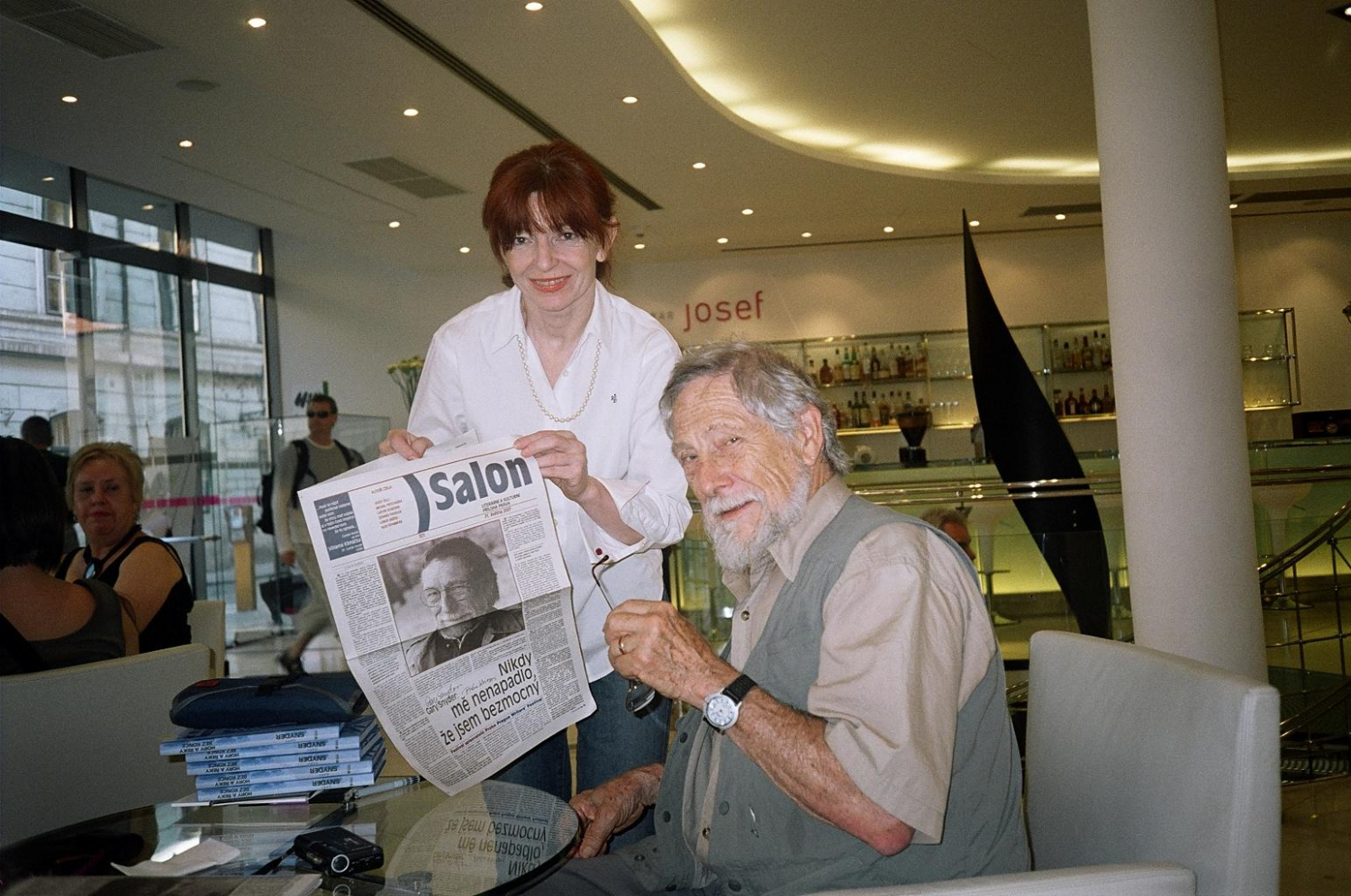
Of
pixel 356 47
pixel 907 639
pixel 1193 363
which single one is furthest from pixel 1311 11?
pixel 907 639

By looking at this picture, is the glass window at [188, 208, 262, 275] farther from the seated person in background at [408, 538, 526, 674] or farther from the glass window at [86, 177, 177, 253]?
the seated person in background at [408, 538, 526, 674]

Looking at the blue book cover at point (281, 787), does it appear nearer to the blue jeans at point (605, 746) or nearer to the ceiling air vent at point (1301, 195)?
the blue jeans at point (605, 746)

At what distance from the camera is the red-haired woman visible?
1861mm

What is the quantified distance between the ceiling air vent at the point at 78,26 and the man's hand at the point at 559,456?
412 centimetres

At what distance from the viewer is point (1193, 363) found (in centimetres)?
344

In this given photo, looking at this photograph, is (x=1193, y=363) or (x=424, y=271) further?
(x=424, y=271)

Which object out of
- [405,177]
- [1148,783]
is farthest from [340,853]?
[405,177]

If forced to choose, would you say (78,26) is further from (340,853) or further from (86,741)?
(340,853)

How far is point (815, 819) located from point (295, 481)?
22.8 feet

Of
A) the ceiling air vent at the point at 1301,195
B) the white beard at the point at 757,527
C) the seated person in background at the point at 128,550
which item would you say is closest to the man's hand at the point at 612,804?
the white beard at the point at 757,527

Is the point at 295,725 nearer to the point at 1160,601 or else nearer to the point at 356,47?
the point at 1160,601

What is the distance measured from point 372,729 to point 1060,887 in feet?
3.32

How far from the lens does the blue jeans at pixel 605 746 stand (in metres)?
1.96

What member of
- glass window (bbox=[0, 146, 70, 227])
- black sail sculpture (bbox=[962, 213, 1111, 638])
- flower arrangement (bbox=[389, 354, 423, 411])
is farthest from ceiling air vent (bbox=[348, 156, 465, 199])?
black sail sculpture (bbox=[962, 213, 1111, 638])
